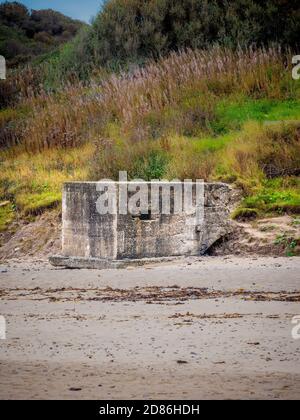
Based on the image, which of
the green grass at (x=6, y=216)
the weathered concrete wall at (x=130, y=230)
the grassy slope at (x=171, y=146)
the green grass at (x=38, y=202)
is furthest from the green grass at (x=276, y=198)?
the green grass at (x=6, y=216)

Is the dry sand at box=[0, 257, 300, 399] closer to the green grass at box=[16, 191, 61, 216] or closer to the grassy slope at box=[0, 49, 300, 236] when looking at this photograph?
the grassy slope at box=[0, 49, 300, 236]

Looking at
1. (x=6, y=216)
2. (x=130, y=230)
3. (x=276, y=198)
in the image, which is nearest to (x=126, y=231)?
(x=130, y=230)

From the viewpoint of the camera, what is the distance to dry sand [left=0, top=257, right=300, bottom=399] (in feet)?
18.2

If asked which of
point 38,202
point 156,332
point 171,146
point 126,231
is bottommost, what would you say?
point 156,332

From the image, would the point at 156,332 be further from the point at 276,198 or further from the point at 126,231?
the point at 276,198

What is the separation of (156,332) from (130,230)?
12.2ft

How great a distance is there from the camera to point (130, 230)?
34.8ft

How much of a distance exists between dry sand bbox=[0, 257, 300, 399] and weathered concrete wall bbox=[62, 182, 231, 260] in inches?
16.6

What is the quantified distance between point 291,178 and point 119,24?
10049 millimetres

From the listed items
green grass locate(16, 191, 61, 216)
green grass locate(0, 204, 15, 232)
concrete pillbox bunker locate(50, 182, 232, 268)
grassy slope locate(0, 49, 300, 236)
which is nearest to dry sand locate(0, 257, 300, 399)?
concrete pillbox bunker locate(50, 182, 232, 268)

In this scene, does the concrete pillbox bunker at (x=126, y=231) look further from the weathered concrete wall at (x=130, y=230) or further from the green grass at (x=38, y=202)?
the green grass at (x=38, y=202)

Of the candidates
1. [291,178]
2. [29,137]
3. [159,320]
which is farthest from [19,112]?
[159,320]

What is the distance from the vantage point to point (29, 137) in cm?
1652

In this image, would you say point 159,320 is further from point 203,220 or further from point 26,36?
point 26,36
